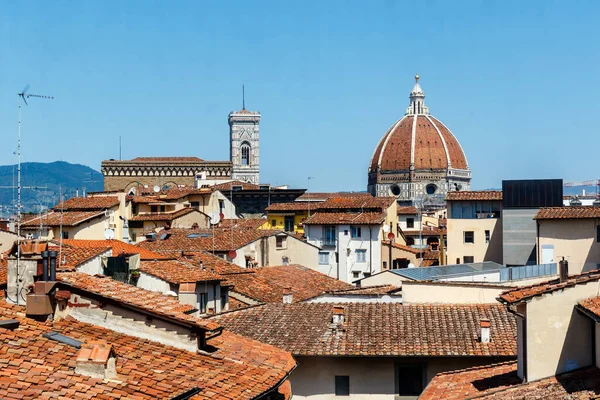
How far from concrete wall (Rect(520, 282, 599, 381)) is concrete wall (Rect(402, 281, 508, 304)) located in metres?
10.5

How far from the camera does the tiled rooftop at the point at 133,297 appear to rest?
13.1m

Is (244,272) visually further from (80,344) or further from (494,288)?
(80,344)

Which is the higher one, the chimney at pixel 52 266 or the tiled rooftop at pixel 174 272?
the chimney at pixel 52 266

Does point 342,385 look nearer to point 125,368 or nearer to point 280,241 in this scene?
point 125,368

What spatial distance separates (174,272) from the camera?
2567 cm

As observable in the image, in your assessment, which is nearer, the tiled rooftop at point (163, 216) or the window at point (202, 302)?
Result: the window at point (202, 302)

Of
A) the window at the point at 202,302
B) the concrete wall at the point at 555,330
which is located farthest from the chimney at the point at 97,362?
the window at the point at 202,302

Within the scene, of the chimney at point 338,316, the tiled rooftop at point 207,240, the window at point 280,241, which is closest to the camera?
the chimney at point 338,316

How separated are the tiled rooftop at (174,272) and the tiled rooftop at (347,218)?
26666 mm

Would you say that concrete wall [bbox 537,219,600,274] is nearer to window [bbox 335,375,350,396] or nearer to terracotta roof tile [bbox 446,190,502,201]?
terracotta roof tile [bbox 446,190,502,201]

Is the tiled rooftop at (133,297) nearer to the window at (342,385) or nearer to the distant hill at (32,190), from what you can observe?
the window at (342,385)

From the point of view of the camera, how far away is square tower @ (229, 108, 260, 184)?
171 m

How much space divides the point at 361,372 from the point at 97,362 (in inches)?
373

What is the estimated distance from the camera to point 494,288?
80.4ft
